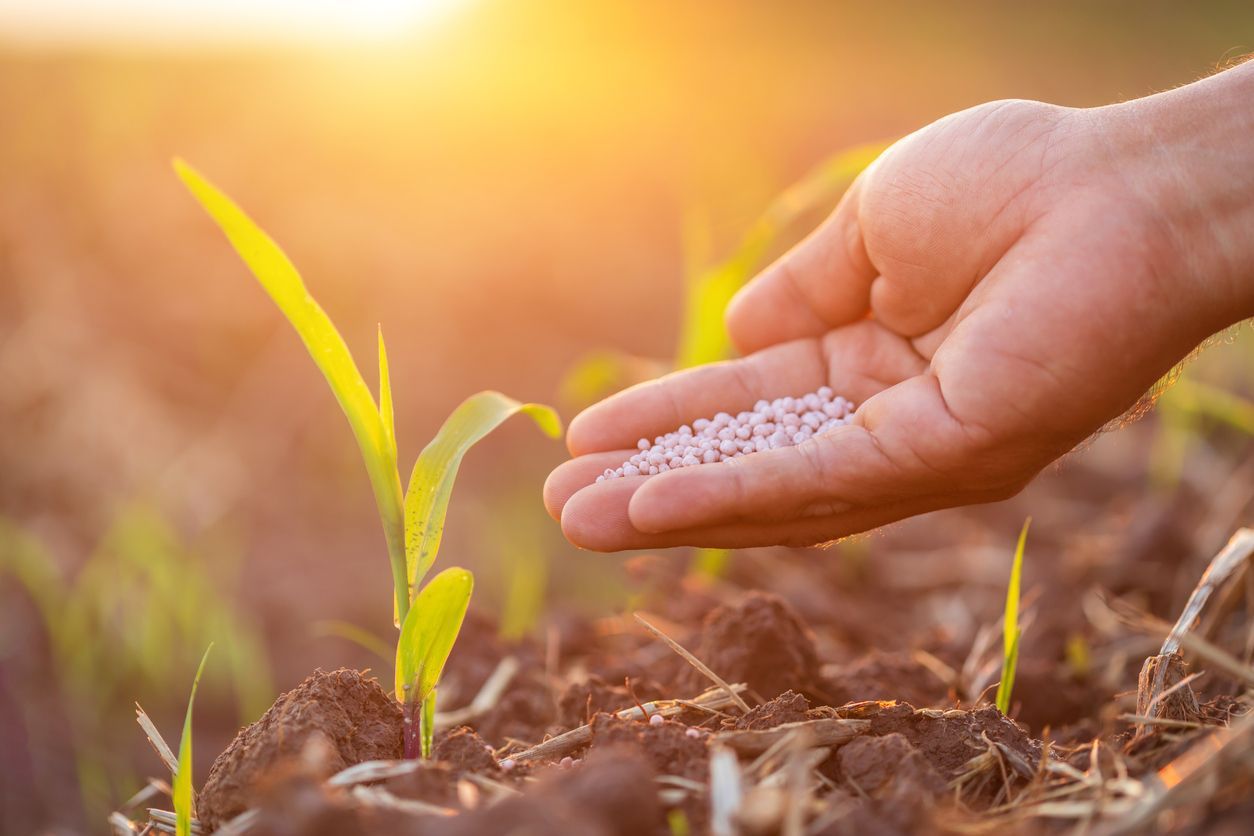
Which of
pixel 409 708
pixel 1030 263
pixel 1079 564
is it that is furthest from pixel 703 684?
pixel 1079 564

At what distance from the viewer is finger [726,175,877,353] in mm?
1773

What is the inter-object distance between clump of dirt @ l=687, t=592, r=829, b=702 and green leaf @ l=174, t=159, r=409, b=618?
522 mm

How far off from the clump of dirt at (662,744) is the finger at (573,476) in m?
0.36

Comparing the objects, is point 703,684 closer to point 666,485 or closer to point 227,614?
point 666,485

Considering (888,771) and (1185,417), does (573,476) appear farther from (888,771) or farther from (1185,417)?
(1185,417)

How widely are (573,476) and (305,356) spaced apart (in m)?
2.75

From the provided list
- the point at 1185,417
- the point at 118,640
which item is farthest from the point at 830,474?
the point at 118,640

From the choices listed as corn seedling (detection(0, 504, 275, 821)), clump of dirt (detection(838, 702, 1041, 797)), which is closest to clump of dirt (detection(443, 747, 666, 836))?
clump of dirt (detection(838, 702, 1041, 797))

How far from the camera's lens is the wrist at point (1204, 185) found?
4.34 ft

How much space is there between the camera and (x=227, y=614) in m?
2.39

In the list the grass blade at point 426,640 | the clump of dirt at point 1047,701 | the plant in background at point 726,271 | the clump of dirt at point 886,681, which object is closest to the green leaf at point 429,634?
the grass blade at point 426,640

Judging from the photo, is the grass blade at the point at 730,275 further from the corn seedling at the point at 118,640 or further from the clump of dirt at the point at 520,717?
the corn seedling at the point at 118,640

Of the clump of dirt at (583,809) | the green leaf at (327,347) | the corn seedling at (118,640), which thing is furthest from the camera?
the corn seedling at (118,640)

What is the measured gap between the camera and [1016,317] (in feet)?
4.28
